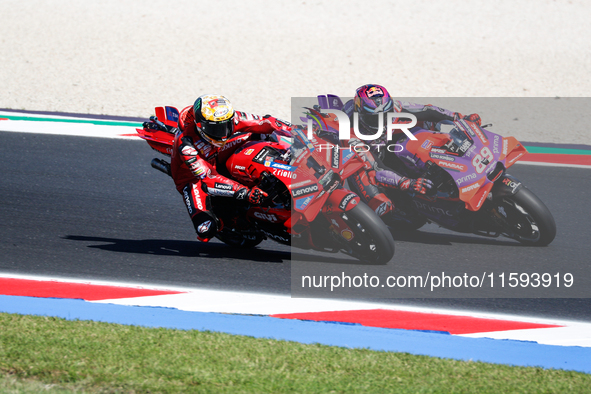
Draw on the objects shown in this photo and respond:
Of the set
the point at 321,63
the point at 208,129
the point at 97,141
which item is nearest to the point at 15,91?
the point at 97,141

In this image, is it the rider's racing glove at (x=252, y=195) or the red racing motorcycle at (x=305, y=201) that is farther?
the rider's racing glove at (x=252, y=195)

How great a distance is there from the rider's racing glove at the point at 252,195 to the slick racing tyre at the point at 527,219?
2.37 m

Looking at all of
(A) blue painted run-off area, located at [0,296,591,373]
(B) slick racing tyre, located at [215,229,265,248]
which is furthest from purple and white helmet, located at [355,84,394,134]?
(A) blue painted run-off area, located at [0,296,591,373]

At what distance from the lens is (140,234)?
24.4 feet

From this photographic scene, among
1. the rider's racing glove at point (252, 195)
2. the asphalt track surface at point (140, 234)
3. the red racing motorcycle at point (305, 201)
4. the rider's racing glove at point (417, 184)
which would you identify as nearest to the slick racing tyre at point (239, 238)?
the asphalt track surface at point (140, 234)

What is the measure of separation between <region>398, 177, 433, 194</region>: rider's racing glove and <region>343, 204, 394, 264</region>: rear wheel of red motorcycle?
967 mm

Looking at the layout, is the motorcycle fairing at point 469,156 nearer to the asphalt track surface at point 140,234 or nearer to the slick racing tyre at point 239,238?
the asphalt track surface at point 140,234

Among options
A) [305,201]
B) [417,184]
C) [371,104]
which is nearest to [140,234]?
[305,201]

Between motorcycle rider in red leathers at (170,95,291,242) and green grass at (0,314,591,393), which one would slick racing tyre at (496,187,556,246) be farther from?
green grass at (0,314,591,393)

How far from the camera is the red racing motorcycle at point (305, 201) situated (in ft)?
20.1

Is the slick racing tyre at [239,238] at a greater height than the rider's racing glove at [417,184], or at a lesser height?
lesser

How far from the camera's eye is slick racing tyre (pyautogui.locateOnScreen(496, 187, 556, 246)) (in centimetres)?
691

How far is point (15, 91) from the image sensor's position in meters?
14.4

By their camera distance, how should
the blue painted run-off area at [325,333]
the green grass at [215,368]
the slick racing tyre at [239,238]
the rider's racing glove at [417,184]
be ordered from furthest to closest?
the rider's racing glove at [417,184]
the slick racing tyre at [239,238]
the blue painted run-off area at [325,333]
the green grass at [215,368]
